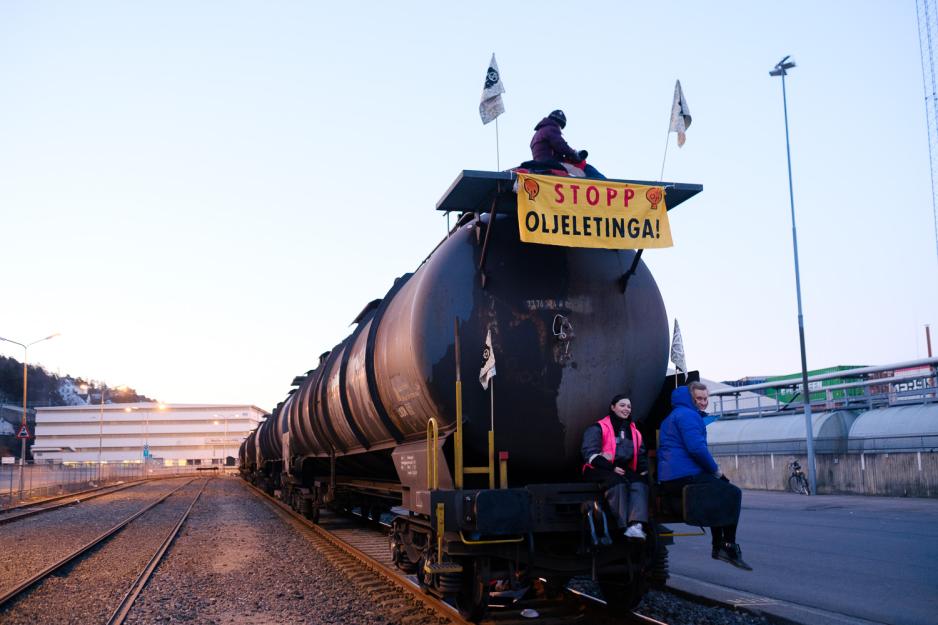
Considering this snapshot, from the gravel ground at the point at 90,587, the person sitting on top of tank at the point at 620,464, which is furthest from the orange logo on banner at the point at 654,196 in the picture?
the gravel ground at the point at 90,587

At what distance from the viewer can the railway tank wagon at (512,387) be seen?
6117 mm

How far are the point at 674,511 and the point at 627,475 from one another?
1.58 ft

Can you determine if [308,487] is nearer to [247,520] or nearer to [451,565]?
[247,520]

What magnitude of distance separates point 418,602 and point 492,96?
5269mm

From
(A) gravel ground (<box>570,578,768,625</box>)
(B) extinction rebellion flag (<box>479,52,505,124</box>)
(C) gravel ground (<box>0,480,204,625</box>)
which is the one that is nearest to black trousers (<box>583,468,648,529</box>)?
(A) gravel ground (<box>570,578,768,625</box>)

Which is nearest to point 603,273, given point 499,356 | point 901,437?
point 499,356

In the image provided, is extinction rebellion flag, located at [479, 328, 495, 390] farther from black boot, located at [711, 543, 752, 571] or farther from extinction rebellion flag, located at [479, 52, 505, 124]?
extinction rebellion flag, located at [479, 52, 505, 124]

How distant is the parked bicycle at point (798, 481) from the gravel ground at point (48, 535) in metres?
19.8

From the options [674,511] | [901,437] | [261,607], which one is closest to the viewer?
[674,511]

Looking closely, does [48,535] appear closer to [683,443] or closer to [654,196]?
[683,443]

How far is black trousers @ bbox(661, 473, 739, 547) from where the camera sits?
19.8 ft

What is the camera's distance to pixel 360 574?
9734mm

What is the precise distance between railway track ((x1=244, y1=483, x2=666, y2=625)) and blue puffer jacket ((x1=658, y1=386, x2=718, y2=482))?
139cm

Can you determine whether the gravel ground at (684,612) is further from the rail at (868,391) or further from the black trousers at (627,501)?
the rail at (868,391)
